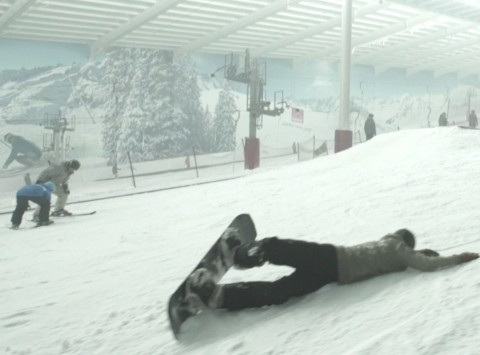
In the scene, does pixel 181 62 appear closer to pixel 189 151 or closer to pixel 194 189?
pixel 189 151

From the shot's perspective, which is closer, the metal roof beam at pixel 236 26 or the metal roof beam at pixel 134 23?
the metal roof beam at pixel 134 23

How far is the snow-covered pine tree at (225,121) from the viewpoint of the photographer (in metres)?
19.9

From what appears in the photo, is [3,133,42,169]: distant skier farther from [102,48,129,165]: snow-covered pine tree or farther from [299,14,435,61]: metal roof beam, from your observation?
[299,14,435,61]: metal roof beam

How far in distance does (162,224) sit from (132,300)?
3288mm

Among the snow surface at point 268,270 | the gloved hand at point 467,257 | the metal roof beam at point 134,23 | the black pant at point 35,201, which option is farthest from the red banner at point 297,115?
the gloved hand at point 467,257

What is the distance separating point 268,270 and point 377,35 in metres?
19.8

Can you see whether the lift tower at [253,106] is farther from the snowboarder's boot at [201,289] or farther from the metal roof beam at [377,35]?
the snowboarder's boot at [201,289]

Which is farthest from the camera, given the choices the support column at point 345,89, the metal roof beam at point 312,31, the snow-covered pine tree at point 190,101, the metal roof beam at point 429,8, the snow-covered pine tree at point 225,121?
the snow-covered pine tree at point 225,121

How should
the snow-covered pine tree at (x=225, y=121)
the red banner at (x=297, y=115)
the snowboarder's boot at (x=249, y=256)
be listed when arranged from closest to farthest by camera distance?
the snowboarder's boot at (x=249, y=256) < the snow-covered pine tree at (x=225, y=121) < the red banner at (x=297, y=115)

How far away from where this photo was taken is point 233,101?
20125 millimetres

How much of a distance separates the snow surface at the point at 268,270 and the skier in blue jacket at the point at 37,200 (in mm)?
248

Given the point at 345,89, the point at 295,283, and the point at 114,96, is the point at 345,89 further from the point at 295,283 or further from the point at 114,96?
the point at 295,283

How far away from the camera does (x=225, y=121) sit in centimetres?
2006

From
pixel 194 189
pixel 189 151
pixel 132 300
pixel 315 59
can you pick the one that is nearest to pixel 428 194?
pixel 132 300
